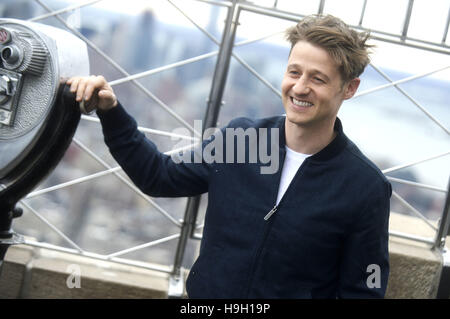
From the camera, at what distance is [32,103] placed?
160 cm

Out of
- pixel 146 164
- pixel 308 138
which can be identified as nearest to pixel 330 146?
pixel 308 138

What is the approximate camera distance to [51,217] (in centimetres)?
282

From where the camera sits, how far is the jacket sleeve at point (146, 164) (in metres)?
1.62

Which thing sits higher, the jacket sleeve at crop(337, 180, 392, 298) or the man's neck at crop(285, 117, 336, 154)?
the man's neck at crop(285, 117, 336, 154)

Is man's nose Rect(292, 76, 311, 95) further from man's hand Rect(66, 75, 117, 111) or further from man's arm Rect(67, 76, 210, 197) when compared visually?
man's hand Rect(66, 75, 117, 111)

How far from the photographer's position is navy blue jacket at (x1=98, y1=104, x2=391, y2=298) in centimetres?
158

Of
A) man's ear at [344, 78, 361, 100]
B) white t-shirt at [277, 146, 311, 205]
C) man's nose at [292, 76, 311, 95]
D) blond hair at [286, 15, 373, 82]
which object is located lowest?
white t-shirt at [277, 146, 311, 205]

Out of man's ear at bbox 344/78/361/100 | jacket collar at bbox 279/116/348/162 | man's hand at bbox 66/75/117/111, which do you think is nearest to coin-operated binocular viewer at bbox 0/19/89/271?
man's hand at bbox 66/75/117/111

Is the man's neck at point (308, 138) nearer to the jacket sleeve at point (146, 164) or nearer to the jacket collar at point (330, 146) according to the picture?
the jacket collar at point (330, 146)

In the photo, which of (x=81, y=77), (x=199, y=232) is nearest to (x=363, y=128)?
(x=199, y=232)

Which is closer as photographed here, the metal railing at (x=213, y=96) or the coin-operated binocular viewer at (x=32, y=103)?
the coin-operated binocular viewer at (x=32, y=103)

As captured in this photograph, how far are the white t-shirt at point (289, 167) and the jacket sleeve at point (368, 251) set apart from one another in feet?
0.63

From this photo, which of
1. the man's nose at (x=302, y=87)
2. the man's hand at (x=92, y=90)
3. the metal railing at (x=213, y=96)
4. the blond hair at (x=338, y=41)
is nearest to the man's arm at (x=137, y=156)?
the man's hand at (x=92, y=90)
